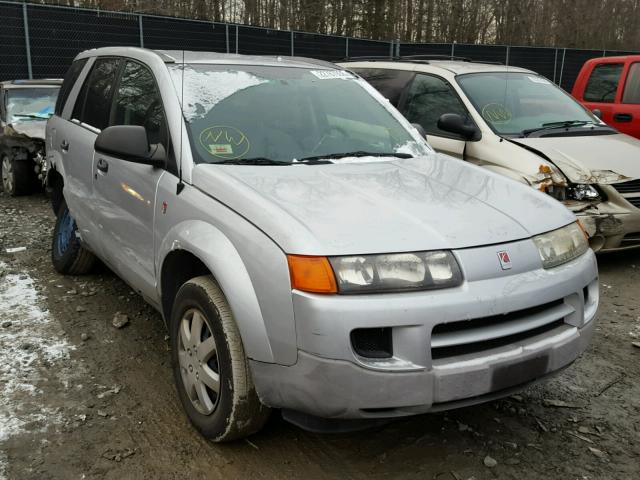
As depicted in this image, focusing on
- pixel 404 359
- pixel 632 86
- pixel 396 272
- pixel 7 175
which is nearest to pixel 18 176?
pixel 7 175

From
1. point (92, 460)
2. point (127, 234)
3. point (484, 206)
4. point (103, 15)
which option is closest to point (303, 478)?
point (92, 460)

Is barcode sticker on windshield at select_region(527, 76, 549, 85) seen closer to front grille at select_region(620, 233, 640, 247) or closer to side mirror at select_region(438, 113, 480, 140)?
side mirror at select_region(438, 113, 480, 140)

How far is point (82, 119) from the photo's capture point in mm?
4590

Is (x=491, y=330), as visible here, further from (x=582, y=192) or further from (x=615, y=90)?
(x=615, y=90)

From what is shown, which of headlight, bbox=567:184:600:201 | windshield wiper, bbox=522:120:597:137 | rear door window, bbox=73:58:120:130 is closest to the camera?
rear door window, bbox=73:58:120:130

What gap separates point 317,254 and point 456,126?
388 centimetres

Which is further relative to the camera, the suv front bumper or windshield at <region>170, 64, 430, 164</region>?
windshield at <region>170, 64, 430, 164</region>

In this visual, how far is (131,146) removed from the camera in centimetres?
325

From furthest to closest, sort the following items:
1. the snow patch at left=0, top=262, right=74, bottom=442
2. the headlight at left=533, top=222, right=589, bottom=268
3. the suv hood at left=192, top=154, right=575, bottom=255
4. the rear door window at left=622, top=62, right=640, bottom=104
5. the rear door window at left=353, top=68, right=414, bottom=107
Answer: the rear door window at left=622, top=62, right=640, bottom=104 < the rear door window at left=353, top=68, right=414, bottom=107 < the snow patch at left=0, top=262, right=74, bottom=442 < the headlight at left=533, top=222, right=589, bottom=268 < the suv hood at left=192, top=154, right=575, bottom=255

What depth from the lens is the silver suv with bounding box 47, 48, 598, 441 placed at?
2.36 m

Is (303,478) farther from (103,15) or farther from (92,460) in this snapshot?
(103,15)

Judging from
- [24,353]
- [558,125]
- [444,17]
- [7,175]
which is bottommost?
[24,353]

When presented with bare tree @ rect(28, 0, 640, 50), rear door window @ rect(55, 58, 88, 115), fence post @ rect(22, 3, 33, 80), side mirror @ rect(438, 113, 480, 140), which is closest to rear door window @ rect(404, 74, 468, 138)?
side mirror @ rect(438, 113, 480, 140)

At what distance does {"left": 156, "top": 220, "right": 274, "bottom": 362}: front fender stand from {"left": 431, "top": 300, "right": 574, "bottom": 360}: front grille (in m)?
0.66
